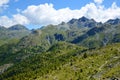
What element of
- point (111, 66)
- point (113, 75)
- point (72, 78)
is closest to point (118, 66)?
point (111, 66)

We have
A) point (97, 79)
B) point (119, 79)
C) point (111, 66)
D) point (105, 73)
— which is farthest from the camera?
point (111, 66)

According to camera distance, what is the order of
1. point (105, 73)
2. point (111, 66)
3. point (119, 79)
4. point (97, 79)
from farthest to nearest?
1. point (111, 66)
2. point (105, 73)
3. point (97, 79)
4. point (119, 79)

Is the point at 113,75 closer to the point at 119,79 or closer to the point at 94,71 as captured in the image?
the point at 119,79

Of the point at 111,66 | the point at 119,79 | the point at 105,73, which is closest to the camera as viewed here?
the point at 119,79

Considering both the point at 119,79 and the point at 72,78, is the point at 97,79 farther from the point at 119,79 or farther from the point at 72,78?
the point at 72,78

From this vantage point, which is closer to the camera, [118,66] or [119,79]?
[119,79]

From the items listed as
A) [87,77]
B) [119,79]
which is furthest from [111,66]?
[119,79]

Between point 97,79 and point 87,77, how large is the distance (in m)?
18.2

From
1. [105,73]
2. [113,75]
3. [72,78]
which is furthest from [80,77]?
[113,75]

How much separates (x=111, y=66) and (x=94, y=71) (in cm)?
1382

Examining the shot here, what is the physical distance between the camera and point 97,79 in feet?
565

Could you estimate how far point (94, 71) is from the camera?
200 meters

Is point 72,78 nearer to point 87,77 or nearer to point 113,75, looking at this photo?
point 87,77

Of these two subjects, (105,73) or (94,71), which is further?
(94,71)
